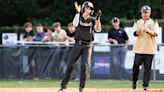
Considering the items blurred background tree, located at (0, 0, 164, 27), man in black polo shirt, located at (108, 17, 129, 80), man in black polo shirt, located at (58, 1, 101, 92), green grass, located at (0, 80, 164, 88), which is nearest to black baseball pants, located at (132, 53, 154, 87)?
man in black polo shirt, located at (58, 1, 101, 92)

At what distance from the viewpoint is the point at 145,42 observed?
16250mm

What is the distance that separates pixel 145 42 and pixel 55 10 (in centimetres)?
1888

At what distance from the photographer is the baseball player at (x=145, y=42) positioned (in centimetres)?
1608

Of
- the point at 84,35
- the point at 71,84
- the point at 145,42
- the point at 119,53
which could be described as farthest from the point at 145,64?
the point at 119,53

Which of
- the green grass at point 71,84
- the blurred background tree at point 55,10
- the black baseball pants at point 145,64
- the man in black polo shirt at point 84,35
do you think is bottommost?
the green grass at point 71,84

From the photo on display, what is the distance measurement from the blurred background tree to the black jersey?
16.5 meters

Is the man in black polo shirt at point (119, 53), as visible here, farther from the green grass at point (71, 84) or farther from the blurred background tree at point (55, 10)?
the blurred background tree at point (55, 10)

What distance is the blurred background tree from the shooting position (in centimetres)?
3328

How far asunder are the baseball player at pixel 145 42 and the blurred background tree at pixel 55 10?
14.9 meters

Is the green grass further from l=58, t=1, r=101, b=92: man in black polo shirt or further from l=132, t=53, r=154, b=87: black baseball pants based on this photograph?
l=58, t=1, r=101, b=92: man in black polo shirt

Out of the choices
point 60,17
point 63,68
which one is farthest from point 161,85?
point 60,17

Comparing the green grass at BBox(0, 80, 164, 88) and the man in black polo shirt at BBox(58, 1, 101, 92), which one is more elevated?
the man in black polo shirt at BBox(58, 1, 101, 92)

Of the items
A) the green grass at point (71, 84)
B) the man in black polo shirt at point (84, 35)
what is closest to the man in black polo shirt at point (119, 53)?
the green grass at point (71, 84)

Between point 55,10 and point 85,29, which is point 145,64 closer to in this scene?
point 85,29
